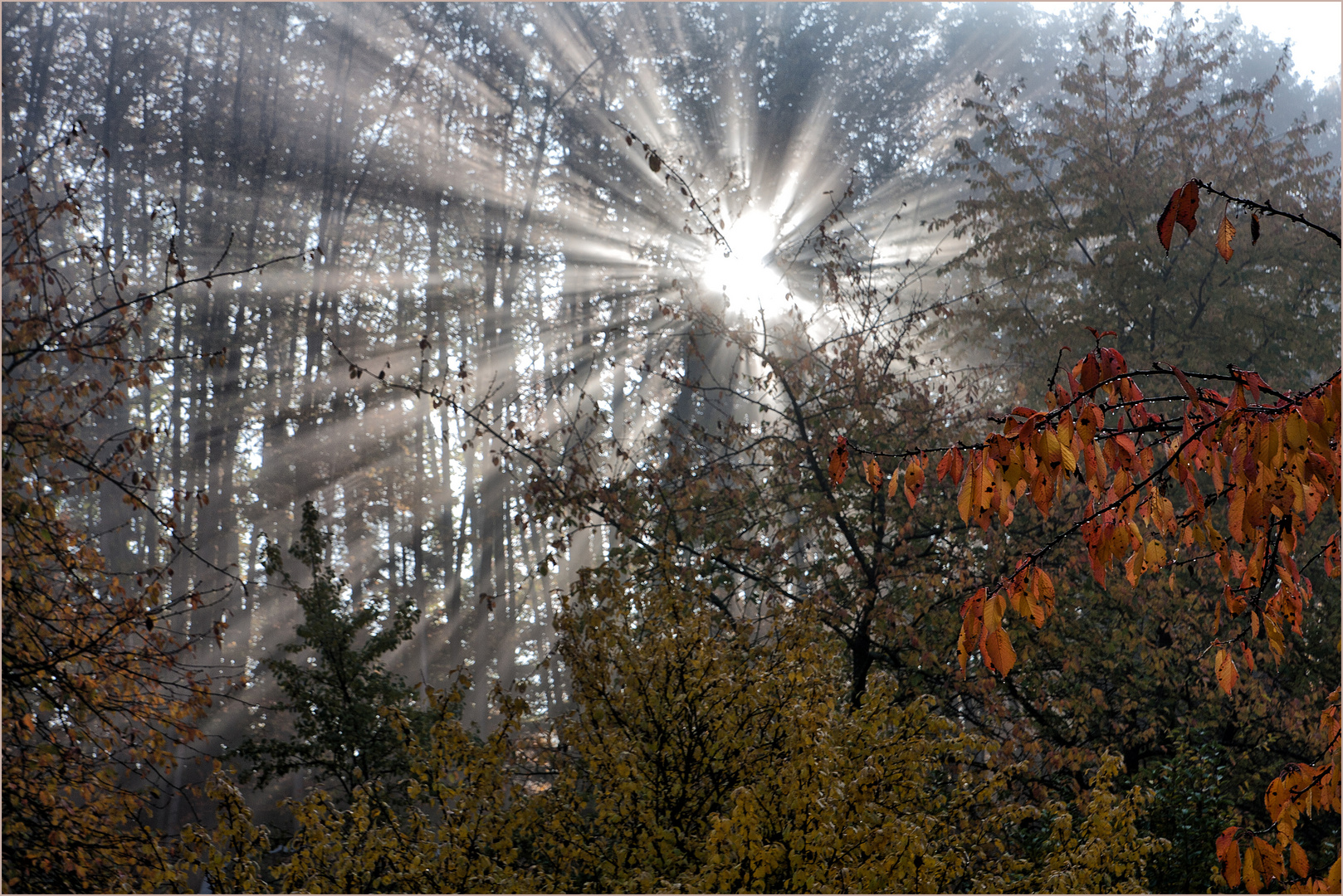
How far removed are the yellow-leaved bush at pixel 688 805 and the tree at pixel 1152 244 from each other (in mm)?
6831

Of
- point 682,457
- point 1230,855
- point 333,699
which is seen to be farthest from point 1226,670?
point 333,699

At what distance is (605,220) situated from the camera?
2106 cm

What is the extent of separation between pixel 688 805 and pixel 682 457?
404 centimetres

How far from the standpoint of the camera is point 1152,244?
930 cm

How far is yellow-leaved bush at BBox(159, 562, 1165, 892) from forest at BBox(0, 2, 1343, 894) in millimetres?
29

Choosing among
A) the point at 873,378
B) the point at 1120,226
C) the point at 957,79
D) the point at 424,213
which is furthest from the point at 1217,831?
the point at 424,213

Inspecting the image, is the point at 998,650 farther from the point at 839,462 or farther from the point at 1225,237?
the point at 1225,237

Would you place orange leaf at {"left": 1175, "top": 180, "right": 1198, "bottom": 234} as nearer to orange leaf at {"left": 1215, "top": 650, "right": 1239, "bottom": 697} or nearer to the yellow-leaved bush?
orange leaf at {"left": 1215, "top": 650, "right": 1239, "bottom": 697}

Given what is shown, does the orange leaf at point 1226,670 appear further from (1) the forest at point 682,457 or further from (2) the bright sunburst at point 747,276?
(2) the bright sunburst at point 747,276

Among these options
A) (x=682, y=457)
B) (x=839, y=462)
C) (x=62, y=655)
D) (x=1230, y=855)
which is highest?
(x=682, y=457)

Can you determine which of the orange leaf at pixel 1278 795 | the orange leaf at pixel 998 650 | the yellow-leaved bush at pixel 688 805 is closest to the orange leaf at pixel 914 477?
the orange leaf at pixel 998 650

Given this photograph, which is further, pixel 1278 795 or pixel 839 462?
pixel 839 462

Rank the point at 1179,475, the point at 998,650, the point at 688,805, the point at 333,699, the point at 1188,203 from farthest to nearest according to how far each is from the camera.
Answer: the point at 333,699, the point at 688,805, the point at 1179,475, the point at 998,650, the point at 1188,203

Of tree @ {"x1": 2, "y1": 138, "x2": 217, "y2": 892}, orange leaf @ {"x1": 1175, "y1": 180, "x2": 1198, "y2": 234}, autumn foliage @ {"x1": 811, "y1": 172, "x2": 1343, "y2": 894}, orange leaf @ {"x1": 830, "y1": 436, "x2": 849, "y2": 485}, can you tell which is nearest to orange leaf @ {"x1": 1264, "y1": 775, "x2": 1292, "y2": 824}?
autumn foliage @ {"x1": 811, "y1": 172, "x2": 1343, "y2": 894}
